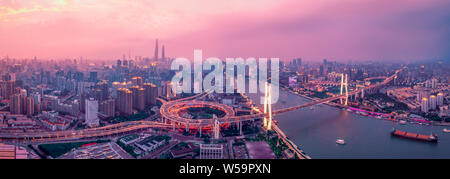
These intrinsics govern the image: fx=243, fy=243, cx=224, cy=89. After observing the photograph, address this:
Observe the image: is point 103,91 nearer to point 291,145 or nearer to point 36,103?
point 36,103

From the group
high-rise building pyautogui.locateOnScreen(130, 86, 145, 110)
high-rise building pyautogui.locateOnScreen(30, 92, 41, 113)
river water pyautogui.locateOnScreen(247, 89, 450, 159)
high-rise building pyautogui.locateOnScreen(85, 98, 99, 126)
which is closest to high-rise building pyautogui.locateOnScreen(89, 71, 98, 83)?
high-rise building pyautogui.locateOnScreen(30, 92, 41, 113)

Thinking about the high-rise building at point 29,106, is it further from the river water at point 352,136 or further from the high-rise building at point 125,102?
the river water at point 352,136

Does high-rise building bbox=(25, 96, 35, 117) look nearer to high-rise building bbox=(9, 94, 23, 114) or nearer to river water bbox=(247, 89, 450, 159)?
high-rise building bbox=(9, 94, 23, 114)

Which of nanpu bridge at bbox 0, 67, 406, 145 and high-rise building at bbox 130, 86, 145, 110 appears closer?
nanpu bridge at bbox 0, 67, 406, 145

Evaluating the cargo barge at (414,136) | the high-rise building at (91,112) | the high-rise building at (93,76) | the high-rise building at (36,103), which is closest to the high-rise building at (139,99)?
the high-rise building at (91,112)

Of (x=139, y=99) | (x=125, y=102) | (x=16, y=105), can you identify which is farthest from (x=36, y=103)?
(x=139, y=99)

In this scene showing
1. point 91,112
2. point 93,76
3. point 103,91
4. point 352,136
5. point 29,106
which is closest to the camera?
point 352,136
